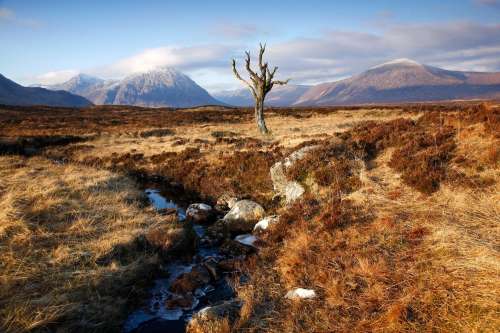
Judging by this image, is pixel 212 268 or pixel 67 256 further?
Result: pixel 212 268

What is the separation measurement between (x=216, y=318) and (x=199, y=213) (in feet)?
23.4

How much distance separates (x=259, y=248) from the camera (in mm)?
10312

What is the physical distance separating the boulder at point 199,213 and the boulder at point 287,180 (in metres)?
3.09

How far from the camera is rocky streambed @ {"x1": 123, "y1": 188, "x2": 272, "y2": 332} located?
283 inches

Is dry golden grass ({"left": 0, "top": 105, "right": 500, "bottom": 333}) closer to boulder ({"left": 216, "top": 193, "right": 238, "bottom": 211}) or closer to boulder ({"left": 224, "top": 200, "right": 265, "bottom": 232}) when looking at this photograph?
boulder ({"left": 224, "top": 200, "right": 265, "bottom": 232})

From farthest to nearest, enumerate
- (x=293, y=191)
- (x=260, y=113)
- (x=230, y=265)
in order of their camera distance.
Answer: (x=260, y=113) < (x=293, y=191) < (x=230, y=265)

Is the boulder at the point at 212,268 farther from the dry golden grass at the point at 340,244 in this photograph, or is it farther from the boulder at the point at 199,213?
the boulder at the point at 199,213

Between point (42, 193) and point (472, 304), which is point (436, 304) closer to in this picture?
point (472, 304)

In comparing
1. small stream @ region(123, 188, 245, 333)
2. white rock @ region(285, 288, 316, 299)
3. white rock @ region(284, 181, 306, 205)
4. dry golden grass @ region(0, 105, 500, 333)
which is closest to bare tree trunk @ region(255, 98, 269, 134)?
dry golden grass @ region(0, 105, 500, 333)

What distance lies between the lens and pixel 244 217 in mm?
12648

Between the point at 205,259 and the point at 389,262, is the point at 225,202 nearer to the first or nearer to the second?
the point at 205,259

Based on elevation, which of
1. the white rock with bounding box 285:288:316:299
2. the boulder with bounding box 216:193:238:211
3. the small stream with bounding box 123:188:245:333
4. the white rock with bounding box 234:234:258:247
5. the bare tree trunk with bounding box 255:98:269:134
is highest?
the bare tree trunk with bounding box 255:98:269:134

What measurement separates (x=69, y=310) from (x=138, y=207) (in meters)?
7.19

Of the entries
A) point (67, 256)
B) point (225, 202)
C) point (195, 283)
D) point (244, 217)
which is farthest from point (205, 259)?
point (225, 202)
